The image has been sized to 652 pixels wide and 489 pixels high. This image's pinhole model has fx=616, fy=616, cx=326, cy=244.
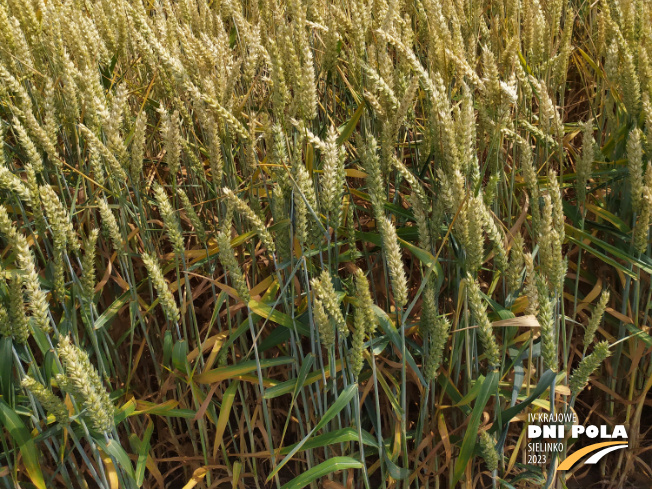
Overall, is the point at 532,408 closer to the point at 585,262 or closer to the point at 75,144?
the point at 585,262

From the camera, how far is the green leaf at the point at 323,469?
3.61 ft

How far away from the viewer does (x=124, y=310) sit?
1.54 m

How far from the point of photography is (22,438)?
1.12m

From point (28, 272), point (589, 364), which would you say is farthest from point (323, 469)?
point (28, 272)

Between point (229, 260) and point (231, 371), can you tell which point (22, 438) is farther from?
point (229, 260)

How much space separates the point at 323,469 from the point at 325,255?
0.53 metres

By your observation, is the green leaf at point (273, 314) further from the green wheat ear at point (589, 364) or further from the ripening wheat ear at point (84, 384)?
the green wheat ear at point (589, 364)

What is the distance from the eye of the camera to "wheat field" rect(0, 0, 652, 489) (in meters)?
1.04

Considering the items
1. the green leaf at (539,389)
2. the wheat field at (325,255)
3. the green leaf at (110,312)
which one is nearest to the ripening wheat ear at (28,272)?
the wheat field at (325,255)

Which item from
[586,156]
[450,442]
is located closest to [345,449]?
[450,442]

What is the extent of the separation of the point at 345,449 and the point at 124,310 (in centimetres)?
66

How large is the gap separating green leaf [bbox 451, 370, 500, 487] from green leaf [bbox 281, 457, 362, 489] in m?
0.20

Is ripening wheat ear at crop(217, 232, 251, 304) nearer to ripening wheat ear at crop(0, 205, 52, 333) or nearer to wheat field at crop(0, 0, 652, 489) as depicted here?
wheat field at crop(0, 0, 652, 489)

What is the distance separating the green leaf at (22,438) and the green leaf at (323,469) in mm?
468
